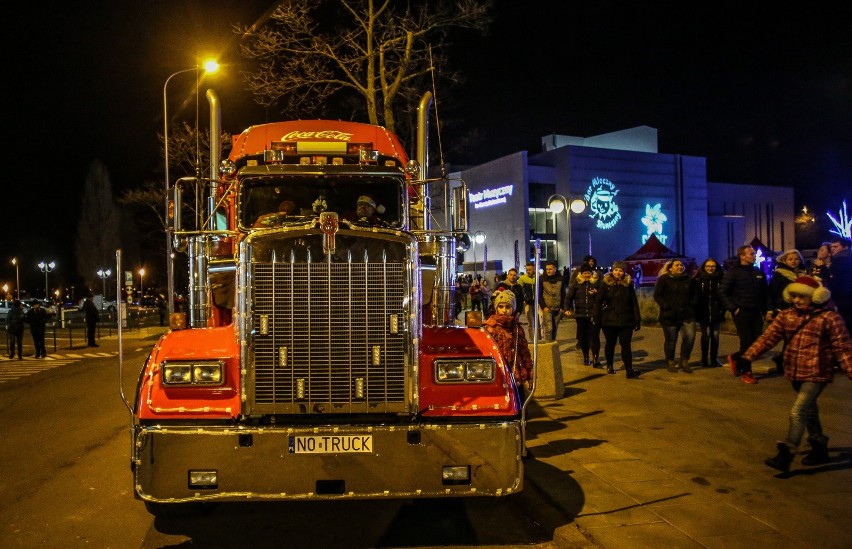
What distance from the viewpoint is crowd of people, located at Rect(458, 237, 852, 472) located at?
20.5ft

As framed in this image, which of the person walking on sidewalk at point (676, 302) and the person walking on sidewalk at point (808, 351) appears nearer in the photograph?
the person walking on sidewalk at point (808, 351)

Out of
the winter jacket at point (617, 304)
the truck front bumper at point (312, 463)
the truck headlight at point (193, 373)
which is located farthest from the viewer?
the winter jacket at point (617, 304)

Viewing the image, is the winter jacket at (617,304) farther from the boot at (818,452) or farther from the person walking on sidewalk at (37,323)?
the person walking on sidewalk at (37,323)

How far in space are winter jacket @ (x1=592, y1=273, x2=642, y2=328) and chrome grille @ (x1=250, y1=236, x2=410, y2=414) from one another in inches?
285

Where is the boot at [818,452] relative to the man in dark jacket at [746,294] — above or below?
below

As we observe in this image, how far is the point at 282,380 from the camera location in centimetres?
495

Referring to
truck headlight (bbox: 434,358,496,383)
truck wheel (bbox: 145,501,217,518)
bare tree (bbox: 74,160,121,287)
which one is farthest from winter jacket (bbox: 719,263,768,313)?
bare tree (bbox: 74,160,121,287)

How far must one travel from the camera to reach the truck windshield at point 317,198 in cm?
709

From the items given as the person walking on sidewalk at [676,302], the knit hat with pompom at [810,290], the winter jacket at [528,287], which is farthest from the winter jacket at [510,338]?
the winter jacket at [528,287]

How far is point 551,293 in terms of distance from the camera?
1438 cm

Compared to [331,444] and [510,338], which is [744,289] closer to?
[510,338]

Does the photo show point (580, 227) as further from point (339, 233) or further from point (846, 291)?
point (339, 233)

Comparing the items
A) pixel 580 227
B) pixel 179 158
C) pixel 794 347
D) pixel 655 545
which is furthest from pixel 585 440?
pixel 580 227

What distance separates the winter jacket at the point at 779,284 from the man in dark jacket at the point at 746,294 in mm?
216
